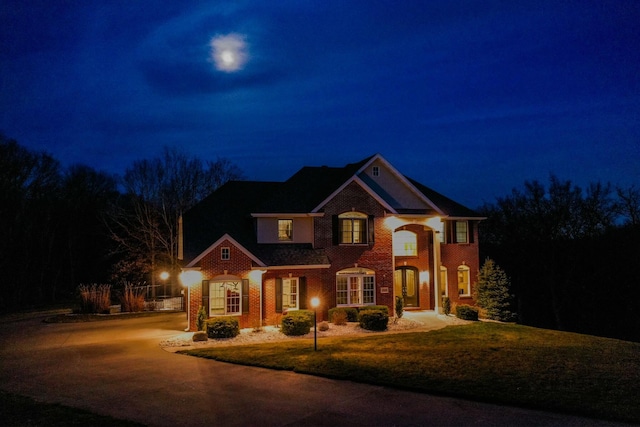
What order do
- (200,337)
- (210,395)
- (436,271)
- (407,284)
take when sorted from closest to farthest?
(210,395)
(200,337)
(436,271)
(407,284)

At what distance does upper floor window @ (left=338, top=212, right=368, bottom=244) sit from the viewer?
79.9 feet

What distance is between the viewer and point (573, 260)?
33.4m

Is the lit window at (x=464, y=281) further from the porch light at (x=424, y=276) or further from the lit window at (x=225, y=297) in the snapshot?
the lit window at (x=225, y=297)

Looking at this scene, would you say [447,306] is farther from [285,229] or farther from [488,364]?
[488,364]

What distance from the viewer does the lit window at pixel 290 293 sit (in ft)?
75.4

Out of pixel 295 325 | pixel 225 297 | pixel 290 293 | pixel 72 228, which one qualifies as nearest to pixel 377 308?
pixel 290 293

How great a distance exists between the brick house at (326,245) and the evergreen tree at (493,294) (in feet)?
6.10

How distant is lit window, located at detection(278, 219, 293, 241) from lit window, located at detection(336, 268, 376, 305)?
3299 mm

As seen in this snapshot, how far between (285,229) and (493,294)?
1212 cm

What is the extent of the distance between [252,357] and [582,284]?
2731 cm

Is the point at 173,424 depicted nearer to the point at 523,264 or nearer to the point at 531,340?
the point at 531,340

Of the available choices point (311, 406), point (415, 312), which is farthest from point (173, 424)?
point (415, 312)

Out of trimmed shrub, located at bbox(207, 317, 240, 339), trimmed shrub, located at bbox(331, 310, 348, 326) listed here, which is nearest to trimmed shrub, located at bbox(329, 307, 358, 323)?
trimmed shrub, located at bbox(331, 310, 348, 326)

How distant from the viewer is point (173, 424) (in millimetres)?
9484
